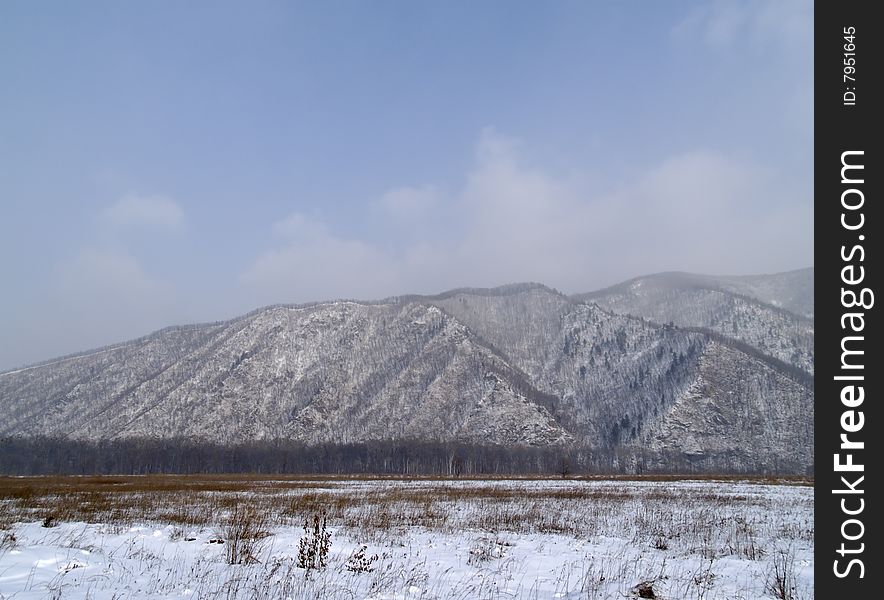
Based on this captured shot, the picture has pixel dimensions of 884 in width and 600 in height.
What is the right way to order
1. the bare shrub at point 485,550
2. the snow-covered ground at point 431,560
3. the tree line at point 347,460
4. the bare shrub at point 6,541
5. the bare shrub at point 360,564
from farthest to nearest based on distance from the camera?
1. the tree line at point 347,460
2. the bare shrub at point 485,550
3. the bare shrub at point 6,541
4. the bare shrub at point 360,564
5. the snow-covered ground at point 431,560

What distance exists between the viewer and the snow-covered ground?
8414 mm

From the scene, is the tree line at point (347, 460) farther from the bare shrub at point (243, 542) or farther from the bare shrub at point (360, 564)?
the bare shrub at point (360, 564)

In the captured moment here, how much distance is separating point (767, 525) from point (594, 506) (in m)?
8.56

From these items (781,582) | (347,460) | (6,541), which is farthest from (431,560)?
(347,460)

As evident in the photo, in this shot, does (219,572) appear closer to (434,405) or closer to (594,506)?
(594,506)

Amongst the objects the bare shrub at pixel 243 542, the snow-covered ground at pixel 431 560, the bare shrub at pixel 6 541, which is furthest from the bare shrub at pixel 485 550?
the bare shrub at pixel 6 541

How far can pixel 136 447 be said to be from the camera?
153 m

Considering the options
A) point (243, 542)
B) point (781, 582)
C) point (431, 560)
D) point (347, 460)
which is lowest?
point (347, 460)

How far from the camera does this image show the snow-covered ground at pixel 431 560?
8414 millimetres

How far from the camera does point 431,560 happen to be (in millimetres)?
11242

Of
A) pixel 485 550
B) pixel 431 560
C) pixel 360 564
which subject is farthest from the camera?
pixel 485 550

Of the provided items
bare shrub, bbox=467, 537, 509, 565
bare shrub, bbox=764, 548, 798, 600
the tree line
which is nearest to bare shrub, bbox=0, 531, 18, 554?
bare shrub, bbox=467, 537, 509, 565

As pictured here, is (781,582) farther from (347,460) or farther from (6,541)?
(347,460)
